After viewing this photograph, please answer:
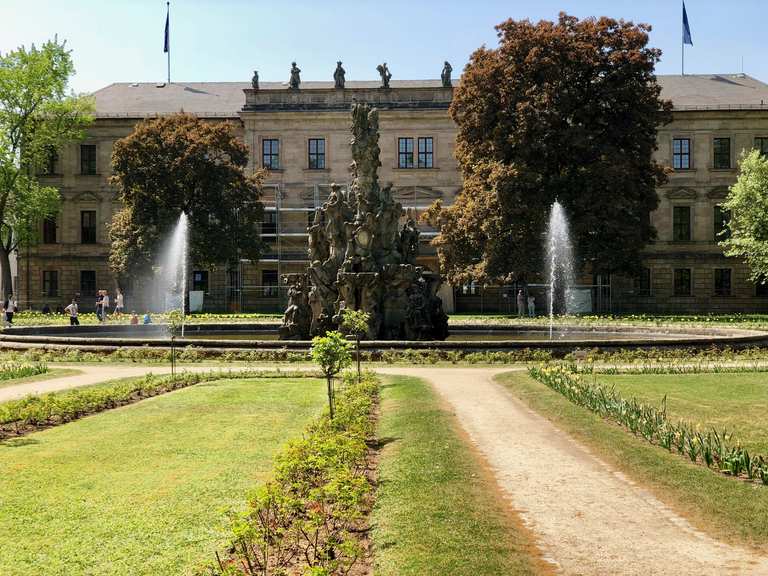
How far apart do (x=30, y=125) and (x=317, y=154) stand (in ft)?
65.1

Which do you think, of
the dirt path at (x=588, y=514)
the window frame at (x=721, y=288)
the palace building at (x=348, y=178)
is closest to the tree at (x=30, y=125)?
the palace building at (x=348, y=178)

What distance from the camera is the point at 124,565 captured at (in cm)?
655

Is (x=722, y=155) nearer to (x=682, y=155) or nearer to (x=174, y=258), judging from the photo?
(x=682, y=155)

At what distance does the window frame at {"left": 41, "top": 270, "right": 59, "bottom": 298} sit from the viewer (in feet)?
214

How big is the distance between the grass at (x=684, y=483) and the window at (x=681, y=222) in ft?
180

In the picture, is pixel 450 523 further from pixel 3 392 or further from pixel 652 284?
pixel 652 284

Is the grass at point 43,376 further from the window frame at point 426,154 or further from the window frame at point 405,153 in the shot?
the window frame at point 426,154

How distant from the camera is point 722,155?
63.8 meters

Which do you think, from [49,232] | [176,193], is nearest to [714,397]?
[176,193]

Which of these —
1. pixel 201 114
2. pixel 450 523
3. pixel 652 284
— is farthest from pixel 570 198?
pixel 450 523

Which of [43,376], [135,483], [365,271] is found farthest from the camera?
[365,271]

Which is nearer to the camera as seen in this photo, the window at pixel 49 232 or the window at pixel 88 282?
the window at pixel 88 282

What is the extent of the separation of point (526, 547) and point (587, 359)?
15742 millimetres

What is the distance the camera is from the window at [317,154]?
64.6 metres
